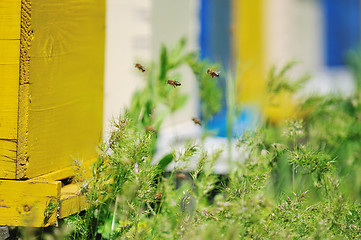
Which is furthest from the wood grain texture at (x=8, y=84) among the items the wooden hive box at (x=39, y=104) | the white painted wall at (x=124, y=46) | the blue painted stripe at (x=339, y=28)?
the blue painted stripe at (x=339, y=28)

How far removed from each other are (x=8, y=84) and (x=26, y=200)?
1.37 ft

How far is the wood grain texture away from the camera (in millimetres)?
1857

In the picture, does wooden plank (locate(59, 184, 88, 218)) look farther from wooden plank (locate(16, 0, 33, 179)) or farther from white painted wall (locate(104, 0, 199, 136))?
white painted wall (locate(104, 0, 199, 136))

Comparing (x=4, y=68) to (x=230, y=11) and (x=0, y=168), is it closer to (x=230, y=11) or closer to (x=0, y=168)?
(x=0, y=168)

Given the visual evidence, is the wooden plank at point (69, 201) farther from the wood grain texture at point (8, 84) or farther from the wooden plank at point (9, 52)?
the wooden plank at point (9, 52)

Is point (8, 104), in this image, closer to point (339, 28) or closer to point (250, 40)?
point (250, 40)

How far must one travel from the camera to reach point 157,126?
2564mm

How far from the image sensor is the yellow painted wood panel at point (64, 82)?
195 centimetres

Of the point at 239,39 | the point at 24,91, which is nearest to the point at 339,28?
the point at 239,39

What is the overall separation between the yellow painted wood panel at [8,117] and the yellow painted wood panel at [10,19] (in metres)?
0.11

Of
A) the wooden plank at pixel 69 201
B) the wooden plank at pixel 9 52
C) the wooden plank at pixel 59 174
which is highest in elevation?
the wooden plank at pixel 9 52

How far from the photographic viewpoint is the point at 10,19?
6.08ft

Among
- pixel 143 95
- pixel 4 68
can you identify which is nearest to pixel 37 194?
pixel 4 68

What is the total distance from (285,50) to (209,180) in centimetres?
659
